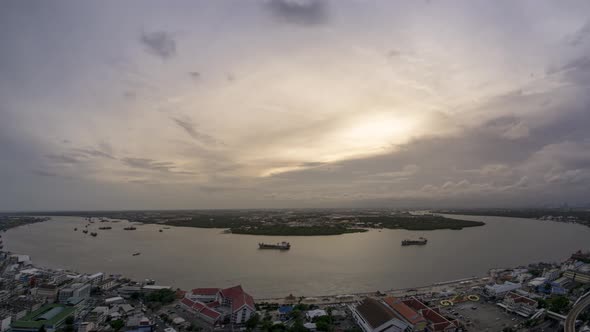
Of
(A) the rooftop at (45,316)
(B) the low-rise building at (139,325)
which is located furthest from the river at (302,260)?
(A) the rooftop at (45,316)

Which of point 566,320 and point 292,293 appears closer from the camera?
point 566,320

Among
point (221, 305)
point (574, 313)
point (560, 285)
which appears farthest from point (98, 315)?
point (560, 285)

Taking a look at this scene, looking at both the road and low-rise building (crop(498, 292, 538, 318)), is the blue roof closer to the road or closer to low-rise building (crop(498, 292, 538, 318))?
low-rise building (crop(498, 292, 538, 318))

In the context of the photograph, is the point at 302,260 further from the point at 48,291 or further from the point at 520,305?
the point at 48,291

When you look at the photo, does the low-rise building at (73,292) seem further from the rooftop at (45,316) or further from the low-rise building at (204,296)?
the low-rise building at (204,296)

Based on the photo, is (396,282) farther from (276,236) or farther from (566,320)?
(276,236)

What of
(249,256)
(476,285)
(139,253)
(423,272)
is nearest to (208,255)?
(249,256)
